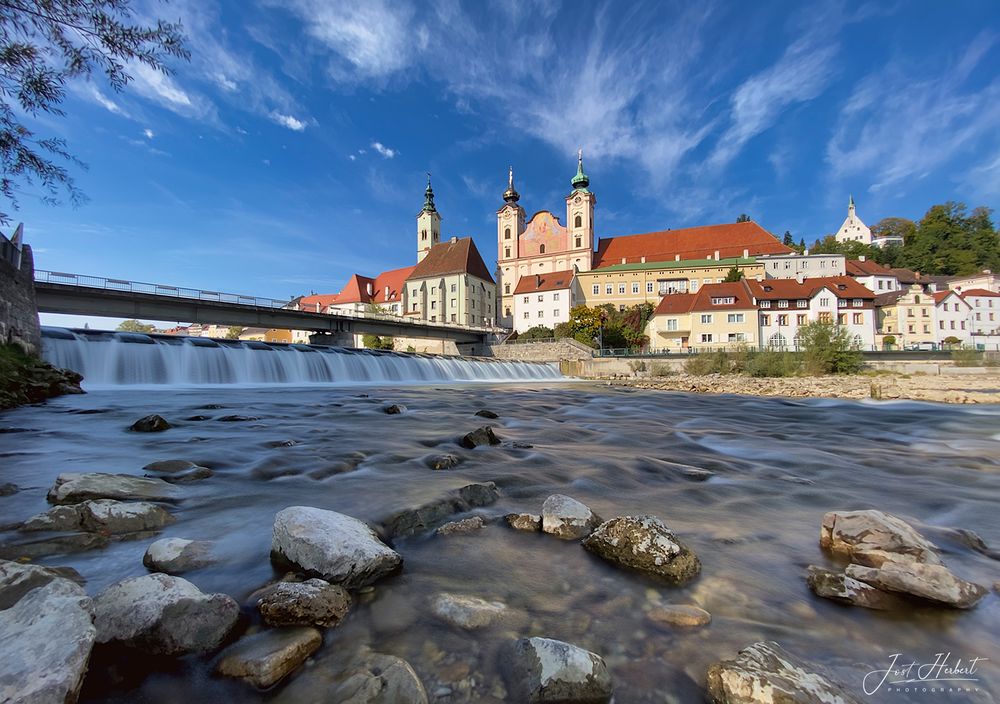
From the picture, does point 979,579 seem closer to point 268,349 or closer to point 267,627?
point 267,627

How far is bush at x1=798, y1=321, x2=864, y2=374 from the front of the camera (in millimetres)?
24547

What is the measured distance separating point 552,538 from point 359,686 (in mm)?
1892

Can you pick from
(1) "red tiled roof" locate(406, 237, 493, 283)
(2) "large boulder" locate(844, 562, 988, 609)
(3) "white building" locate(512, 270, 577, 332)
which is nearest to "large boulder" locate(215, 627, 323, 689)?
(2) "large boulder" locate(844, 562, 988, 609)

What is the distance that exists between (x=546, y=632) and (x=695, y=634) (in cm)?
74

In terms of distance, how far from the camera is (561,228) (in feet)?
264

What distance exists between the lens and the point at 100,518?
2.98 m

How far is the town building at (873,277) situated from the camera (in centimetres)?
7144

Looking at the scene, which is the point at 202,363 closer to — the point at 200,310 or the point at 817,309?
the point at 200,310

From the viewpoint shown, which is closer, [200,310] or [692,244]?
[200,310]

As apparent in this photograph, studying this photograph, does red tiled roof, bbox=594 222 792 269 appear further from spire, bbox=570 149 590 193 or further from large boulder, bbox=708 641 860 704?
large boulder, bbox=708 641 860 704

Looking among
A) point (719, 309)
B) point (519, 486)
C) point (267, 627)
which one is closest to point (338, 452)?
point (519, 486)

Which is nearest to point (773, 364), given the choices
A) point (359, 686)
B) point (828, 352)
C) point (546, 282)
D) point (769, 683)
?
point (828, 352)

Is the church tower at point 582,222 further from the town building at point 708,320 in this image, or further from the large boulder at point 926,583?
the large boulder at point 926,583

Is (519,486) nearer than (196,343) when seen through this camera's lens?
Yes
